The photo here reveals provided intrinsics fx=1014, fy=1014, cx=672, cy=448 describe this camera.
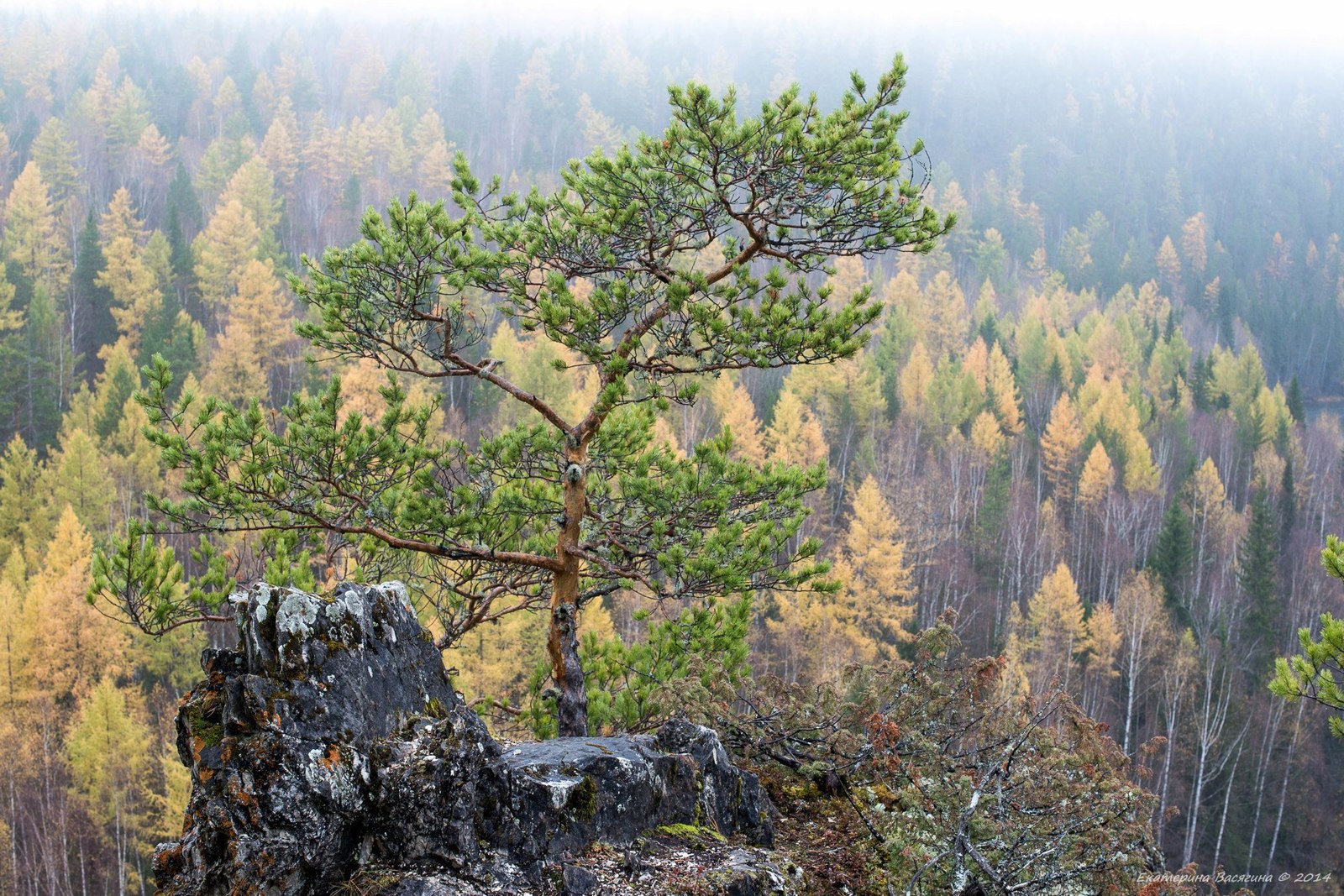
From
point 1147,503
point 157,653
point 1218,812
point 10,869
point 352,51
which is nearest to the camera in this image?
point 10,869

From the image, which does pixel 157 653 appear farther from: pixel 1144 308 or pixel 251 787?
pixel 1144 308

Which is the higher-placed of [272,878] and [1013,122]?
[1013,122]

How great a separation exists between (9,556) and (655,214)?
1368 inches

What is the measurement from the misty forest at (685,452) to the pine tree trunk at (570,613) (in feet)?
0.14

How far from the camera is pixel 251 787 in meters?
4.02

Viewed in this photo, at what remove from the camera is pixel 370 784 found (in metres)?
4.27

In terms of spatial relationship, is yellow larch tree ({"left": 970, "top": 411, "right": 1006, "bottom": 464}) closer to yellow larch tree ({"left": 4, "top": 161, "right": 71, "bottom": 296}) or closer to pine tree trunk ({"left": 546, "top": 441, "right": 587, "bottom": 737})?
pine tree trunk ({"left": 546, "top": 441, "right": 587, "bottom": 737})

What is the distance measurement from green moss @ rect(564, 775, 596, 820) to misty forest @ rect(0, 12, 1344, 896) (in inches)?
17.6

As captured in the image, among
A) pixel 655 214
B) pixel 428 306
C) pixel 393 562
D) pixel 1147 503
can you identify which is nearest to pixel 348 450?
pixel 428 306

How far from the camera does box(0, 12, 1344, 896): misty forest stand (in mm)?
6848

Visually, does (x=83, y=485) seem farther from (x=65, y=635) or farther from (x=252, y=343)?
(x=252, y=343)

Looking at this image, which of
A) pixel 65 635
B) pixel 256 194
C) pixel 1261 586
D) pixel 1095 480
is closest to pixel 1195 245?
pixel 1095 480

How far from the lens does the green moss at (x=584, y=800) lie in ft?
15.2

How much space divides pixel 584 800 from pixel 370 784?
3.19 ft
